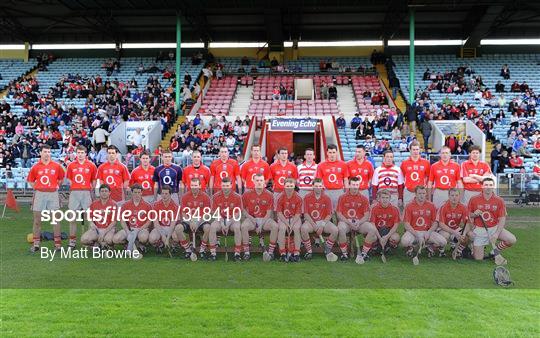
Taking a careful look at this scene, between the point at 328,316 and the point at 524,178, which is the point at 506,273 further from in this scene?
the point at 524,178

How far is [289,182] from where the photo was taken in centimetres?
912

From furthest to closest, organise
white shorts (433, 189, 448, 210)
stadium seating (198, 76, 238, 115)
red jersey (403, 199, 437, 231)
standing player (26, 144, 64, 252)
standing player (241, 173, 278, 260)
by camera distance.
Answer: stadium seating (198, 76, 238, 115) < white shorts (433, 189, 448, 210) < standing player (26, 144, 64, 252) < red jersey (403, 199, 437, 231) < standing player (241, 173, 278, 260)

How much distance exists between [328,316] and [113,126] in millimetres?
19253

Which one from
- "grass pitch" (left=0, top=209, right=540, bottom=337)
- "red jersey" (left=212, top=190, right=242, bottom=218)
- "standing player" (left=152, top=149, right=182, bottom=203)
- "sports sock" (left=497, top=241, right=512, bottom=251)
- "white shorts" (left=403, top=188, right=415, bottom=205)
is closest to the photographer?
"grass pitch" (left=0, top=209, right=540, bottom=337)

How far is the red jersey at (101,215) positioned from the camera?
932cm

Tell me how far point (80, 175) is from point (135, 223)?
68.7 inches

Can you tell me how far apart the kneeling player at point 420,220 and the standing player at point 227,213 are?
282 cm

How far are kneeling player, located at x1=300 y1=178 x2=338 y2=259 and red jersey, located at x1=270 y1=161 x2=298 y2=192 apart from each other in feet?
3.59

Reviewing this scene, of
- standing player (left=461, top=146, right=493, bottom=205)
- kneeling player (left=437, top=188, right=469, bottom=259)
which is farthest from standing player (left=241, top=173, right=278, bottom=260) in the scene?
standing player (left=461, top=146, right=493, bottom=205)

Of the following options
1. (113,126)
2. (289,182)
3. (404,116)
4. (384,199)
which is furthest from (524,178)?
(113,126)

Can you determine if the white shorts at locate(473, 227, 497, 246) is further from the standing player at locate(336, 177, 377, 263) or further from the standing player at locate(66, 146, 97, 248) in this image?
the standing player at locate(66, 146, 97, 248)

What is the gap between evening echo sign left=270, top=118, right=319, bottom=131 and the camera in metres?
22.9

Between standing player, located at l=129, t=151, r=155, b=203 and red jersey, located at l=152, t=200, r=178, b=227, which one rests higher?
standing player, located at l=129, t=151, r=155, b=203

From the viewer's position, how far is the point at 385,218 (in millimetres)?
9227
